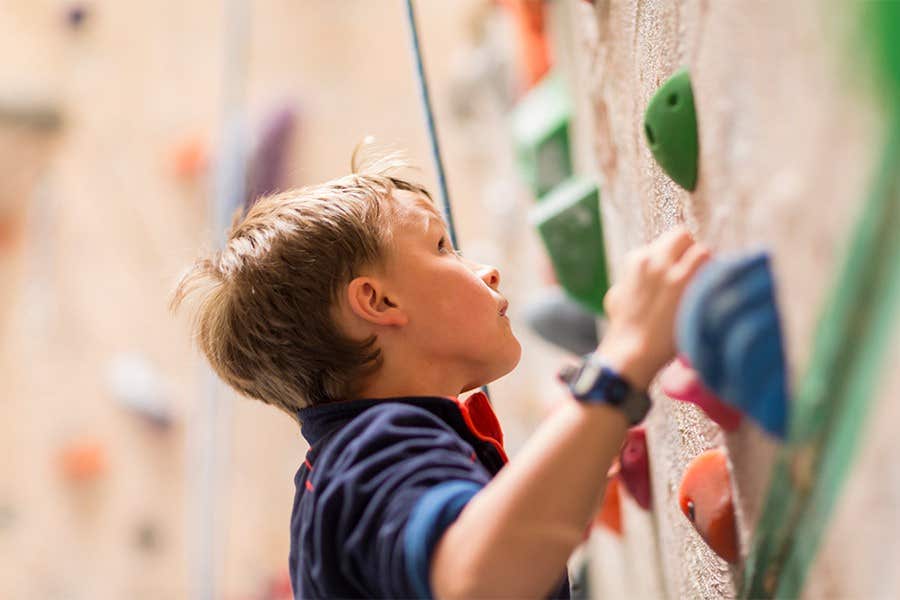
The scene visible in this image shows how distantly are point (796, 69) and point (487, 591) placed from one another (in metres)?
0.21

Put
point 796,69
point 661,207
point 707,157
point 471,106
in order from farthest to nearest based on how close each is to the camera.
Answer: point 471,106
point 661,207
point 707,157
point 796,69

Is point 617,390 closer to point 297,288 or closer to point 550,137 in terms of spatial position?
point 297,288

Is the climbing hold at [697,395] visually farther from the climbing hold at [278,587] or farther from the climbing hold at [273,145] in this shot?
the climbing hold at [273,145]

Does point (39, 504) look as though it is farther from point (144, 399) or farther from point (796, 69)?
point (796, 69)

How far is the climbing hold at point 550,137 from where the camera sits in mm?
1155

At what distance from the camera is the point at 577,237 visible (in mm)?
848

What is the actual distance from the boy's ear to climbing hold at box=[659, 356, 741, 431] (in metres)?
0.14

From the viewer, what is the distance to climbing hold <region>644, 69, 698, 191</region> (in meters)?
0.44

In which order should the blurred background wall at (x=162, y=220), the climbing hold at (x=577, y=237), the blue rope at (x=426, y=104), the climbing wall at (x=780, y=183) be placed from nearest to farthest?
1. the climbing wall at (x=780, y=183)
2. the blue rope at (x=426, y=104)
3. the climbing hold at (x=577, y=237)
4. the blurred background wall at (x=162, y=220)

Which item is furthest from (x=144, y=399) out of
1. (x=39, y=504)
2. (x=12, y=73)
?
(x=12, y=73)

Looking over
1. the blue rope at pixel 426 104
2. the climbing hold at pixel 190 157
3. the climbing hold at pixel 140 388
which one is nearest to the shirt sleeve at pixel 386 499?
the blue rope at pixel 426 104

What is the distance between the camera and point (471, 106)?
2191 mm

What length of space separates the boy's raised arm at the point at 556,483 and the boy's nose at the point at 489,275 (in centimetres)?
14

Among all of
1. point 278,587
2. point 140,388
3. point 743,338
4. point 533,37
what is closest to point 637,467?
point 743,338
